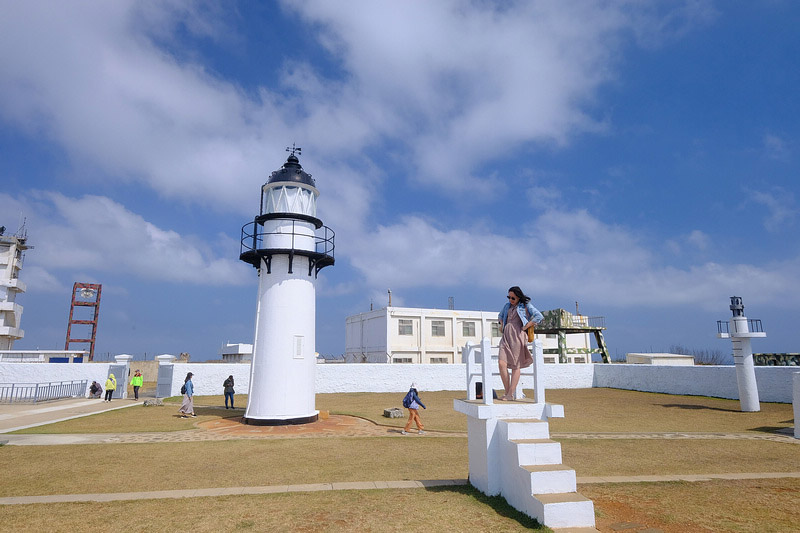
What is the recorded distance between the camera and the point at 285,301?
16.4m

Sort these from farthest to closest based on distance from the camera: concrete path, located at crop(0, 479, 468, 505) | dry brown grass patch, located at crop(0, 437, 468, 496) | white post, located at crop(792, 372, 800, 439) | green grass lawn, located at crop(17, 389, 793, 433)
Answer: green grass lawn, located at crop(17, 389, 793, 433) → white post, located at crop(792, 372, 800, 439) → dry brown grass patch, located at crop(0, 437, 468, 496) → concrete path, located at crop(0, 479, 468, 505)

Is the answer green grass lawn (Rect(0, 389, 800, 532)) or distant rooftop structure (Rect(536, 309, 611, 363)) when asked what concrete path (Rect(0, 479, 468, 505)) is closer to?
green grass lawn (Rect(0, 389, 800, 532))

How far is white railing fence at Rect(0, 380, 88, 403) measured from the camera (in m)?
25.5

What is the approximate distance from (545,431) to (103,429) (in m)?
14.8

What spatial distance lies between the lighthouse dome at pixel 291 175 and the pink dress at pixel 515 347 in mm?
11637

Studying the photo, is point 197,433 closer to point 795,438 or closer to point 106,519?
point 106,519

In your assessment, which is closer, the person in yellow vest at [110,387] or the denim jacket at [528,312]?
the denim jacket at [528,312]

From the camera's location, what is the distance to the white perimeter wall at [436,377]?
23.9 m

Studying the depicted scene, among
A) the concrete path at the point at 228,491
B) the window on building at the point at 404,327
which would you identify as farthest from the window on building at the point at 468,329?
the concrete path at the point at 228,491

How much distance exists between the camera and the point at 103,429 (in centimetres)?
1508

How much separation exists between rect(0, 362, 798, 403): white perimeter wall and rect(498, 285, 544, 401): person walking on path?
54.3 ft

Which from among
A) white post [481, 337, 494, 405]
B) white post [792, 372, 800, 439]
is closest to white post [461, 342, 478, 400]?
white post [481, 337, 494, 405]

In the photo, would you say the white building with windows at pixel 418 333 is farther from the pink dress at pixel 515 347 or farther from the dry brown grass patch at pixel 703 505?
the pink dress at pixel 515 347

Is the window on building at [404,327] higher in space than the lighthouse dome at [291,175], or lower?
lower
